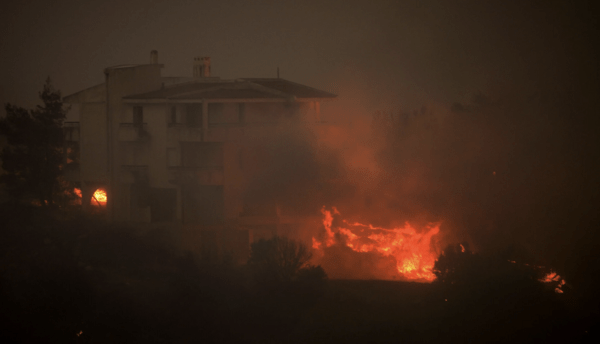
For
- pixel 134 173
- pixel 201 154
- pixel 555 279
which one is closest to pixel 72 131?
pixel 134 173

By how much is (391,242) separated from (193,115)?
14134 millimetres

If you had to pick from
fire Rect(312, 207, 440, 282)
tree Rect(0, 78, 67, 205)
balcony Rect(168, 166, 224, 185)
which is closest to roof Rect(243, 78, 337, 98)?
balcony Rect(168, 166, 224, 185)

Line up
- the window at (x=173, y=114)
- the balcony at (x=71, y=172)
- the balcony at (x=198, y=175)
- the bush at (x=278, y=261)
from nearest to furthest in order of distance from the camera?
the bush at (x=278, y=261) → the balcony at (x=198, y=175) → the window at (x=173, y=114) → the balcony at (x=71, y=172)

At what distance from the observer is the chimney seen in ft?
117

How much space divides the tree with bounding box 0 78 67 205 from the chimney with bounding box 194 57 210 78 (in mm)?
10348

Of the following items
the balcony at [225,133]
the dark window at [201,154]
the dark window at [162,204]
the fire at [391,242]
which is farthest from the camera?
the dark window at [162,204]

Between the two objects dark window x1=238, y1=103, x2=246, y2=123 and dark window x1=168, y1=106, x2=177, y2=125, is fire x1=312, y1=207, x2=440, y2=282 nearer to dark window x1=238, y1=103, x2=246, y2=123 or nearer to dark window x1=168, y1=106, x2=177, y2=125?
dark window x1=238, y1=103, x2=246, y2=123

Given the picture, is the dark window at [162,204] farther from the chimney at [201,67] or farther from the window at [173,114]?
the chimney at [201,67]

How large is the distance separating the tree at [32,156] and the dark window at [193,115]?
10.0 m

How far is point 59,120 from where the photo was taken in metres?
35.1

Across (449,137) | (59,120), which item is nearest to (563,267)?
(449,137)

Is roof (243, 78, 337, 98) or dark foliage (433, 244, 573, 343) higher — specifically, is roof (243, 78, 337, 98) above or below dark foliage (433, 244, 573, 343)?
above

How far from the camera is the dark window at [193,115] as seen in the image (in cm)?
2980

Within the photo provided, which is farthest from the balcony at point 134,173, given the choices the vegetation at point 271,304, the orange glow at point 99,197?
the vegetation at point 271,304
